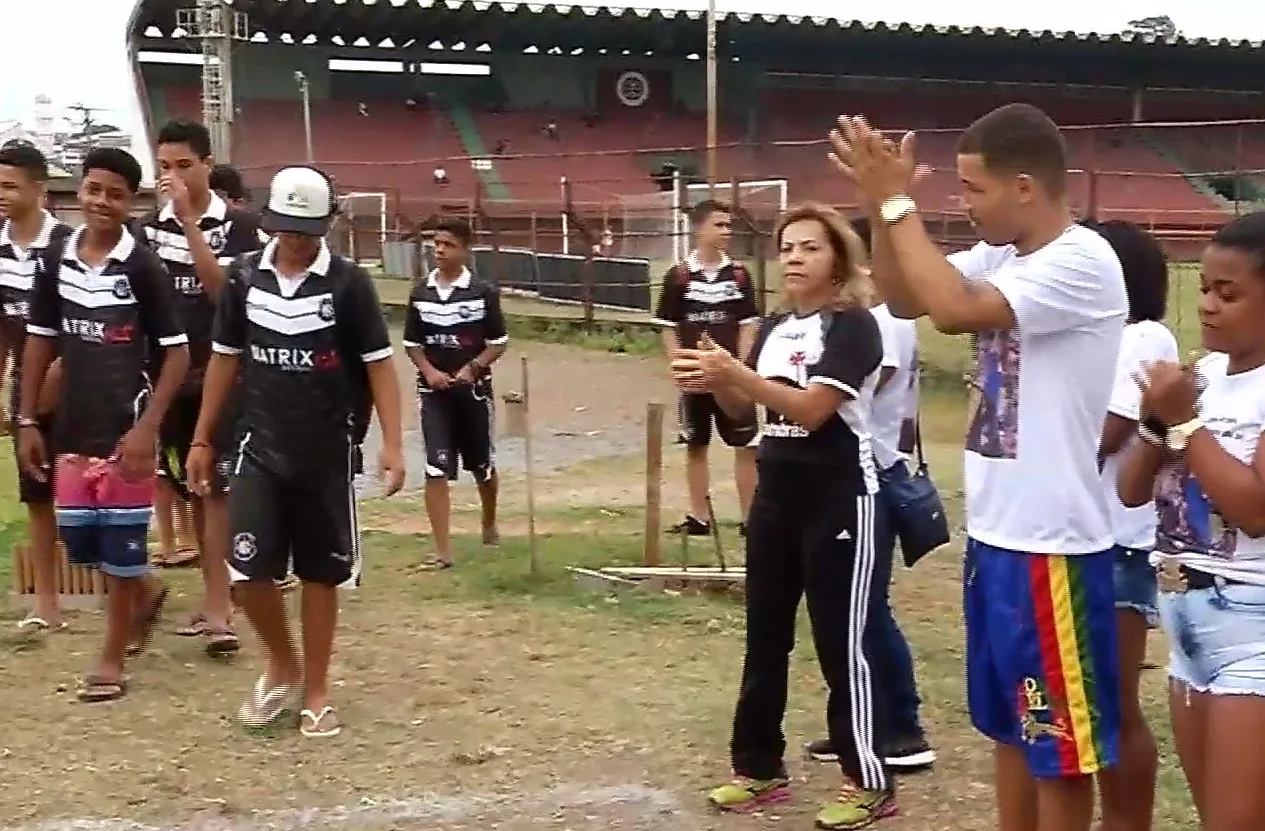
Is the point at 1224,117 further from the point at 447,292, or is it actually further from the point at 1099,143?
the point at 447,292

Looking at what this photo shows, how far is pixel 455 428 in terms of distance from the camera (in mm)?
8016

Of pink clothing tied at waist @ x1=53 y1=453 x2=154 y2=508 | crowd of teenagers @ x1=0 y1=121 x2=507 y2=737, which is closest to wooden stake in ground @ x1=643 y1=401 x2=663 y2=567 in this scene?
crowd of teenagers @ x1=0 y1=121 x2=507 y2=737

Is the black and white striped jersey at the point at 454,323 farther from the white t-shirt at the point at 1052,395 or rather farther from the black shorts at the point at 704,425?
the white t-shirt at the point at 1052,395

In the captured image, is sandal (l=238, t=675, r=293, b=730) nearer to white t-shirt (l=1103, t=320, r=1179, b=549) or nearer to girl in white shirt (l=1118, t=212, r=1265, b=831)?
white t-shirt (l=1103, t=320, r=1179, b=549)

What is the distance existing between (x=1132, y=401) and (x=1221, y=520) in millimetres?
632

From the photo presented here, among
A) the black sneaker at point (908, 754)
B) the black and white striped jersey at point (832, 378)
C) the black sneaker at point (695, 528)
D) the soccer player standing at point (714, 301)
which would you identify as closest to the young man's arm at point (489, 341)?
the soccer player standing at point (714, 301)

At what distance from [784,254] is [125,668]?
3186mm

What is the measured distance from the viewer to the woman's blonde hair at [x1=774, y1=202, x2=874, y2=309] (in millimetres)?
4105

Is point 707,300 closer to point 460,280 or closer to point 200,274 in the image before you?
point 460,280

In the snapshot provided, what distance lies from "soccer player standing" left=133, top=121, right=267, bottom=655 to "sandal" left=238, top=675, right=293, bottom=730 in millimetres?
795

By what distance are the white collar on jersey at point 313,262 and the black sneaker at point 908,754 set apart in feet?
7.79

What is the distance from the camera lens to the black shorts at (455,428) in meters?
7.94

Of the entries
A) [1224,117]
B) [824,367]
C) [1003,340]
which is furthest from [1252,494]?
[1224,117]

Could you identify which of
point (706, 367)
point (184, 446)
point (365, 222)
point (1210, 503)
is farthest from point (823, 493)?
point (365, 222)
